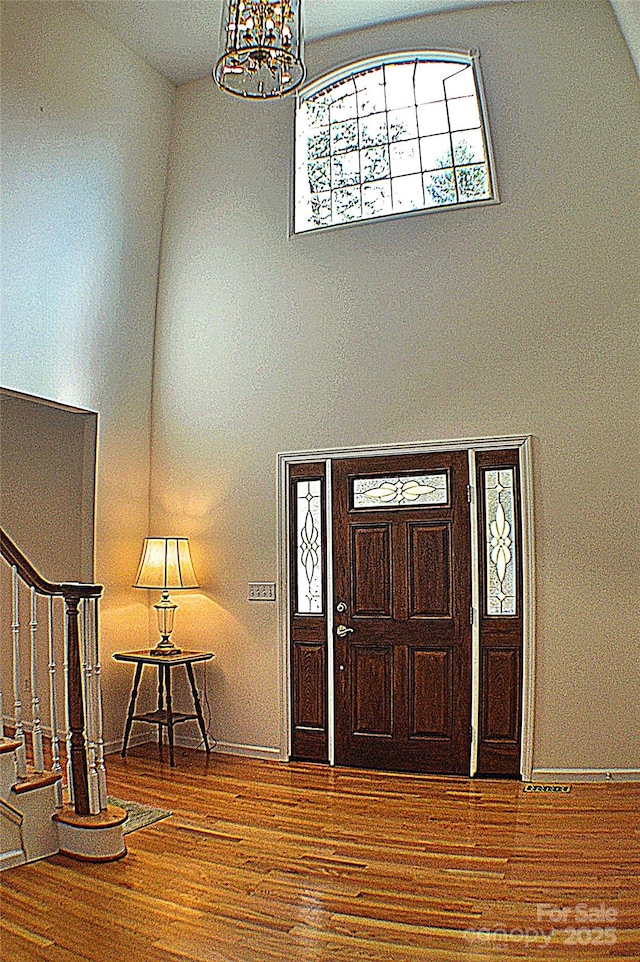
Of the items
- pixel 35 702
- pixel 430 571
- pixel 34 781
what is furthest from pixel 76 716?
pixel 430 571

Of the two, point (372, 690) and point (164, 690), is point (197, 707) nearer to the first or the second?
point (164, 690)

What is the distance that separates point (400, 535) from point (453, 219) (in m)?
2.12

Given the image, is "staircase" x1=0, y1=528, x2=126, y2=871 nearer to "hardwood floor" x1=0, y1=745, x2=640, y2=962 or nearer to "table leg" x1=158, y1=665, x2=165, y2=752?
"hardwood floor" x1=0, y1=745, x2=640, y2=962

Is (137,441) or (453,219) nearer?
(453,219)

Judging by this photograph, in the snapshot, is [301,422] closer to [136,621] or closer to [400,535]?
[400,535]

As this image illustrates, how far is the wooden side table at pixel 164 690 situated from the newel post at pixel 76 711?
1689 millimetres

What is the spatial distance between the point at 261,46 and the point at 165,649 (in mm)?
3903

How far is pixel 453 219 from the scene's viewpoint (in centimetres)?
569

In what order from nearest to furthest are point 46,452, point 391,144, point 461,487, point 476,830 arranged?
point 476,830 → point 461,487 → point 391,144 → point 46,452

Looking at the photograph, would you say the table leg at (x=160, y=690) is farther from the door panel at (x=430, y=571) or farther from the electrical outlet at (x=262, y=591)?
the door panel at (x=430, y=571)

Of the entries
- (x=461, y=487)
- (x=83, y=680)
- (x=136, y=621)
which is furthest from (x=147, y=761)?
(x=461, y=487)

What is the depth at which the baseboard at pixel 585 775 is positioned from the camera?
5.16m

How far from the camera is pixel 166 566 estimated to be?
6023 millimetres

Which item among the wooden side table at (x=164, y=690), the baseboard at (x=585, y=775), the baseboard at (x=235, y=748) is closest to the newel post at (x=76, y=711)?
the wooden side table at (x=164, y=690)
